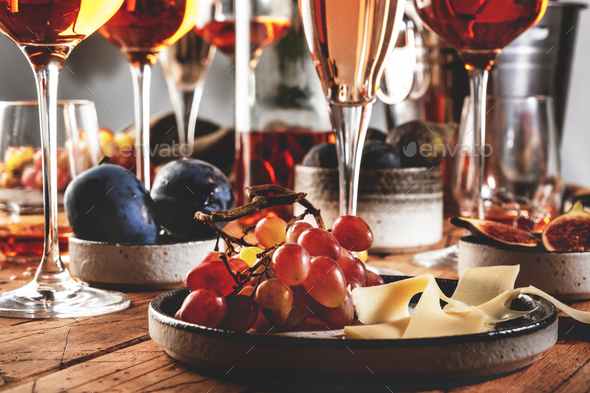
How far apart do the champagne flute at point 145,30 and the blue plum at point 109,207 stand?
6.3 inches

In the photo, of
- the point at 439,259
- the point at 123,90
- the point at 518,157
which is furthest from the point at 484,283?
the point at 123,90

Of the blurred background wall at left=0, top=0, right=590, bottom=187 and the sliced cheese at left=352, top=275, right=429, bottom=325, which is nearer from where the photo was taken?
the sliced cheese at left=352, top=275, right=429, bottom=325

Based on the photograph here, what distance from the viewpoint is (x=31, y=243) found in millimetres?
805

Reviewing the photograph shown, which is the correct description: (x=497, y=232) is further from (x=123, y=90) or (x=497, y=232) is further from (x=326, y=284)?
(x=123, y=90)

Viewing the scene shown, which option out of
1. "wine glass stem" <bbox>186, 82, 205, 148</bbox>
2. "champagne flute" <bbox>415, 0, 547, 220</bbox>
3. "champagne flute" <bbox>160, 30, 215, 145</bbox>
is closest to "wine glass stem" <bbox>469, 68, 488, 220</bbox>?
"champagne flute" <bbox>415, 0, 547, 220</bbox>

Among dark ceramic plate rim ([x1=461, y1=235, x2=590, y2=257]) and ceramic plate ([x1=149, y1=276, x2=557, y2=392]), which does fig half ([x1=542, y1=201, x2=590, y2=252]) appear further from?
ceramic plate ([x1=149, y1=276, x2=557, y2=392])

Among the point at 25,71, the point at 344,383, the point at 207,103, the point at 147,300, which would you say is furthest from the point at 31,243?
the point at 207,103

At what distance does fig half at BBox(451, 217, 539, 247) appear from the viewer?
667mm

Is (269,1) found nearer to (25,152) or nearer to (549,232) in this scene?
(25,152)

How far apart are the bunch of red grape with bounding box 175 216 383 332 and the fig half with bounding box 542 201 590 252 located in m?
0.28

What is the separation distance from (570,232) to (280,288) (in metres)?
0.40

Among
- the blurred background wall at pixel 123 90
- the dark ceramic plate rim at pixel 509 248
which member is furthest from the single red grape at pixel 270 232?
the blurred background wall at pixel 123 90

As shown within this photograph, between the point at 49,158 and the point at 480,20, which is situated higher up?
the point at 480,20

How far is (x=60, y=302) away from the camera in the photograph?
56cm
